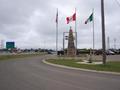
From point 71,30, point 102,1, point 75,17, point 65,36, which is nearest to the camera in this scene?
point 102,1

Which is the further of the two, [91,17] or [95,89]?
[91,17]

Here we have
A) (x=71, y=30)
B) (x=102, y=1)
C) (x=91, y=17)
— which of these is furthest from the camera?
(x=71, y=30)

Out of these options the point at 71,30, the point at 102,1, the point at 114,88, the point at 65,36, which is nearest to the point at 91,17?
the point at 102,1

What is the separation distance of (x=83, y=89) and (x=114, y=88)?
158cm

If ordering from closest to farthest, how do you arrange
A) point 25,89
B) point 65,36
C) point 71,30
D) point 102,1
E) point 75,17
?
point 25,89 < point 102,1 < point 75,17 < point 65,36 < point 71,30

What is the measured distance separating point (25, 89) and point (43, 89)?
2.65 feet

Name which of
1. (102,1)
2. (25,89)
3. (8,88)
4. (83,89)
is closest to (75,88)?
(83,89)

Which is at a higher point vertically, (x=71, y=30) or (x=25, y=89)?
(x=71, y=30)

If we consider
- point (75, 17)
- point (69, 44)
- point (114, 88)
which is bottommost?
point (114, 88)

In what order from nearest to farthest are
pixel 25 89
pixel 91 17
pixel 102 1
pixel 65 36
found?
pixel 25 89
pixel 102 1
pixel 91 17
pixel 65 36

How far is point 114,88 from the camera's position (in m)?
12.6

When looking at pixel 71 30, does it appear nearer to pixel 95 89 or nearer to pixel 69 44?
pixel 69 44

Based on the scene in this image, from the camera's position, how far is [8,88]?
1229 centimetres

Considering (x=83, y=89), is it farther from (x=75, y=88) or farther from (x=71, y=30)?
(x=71, y=30)
